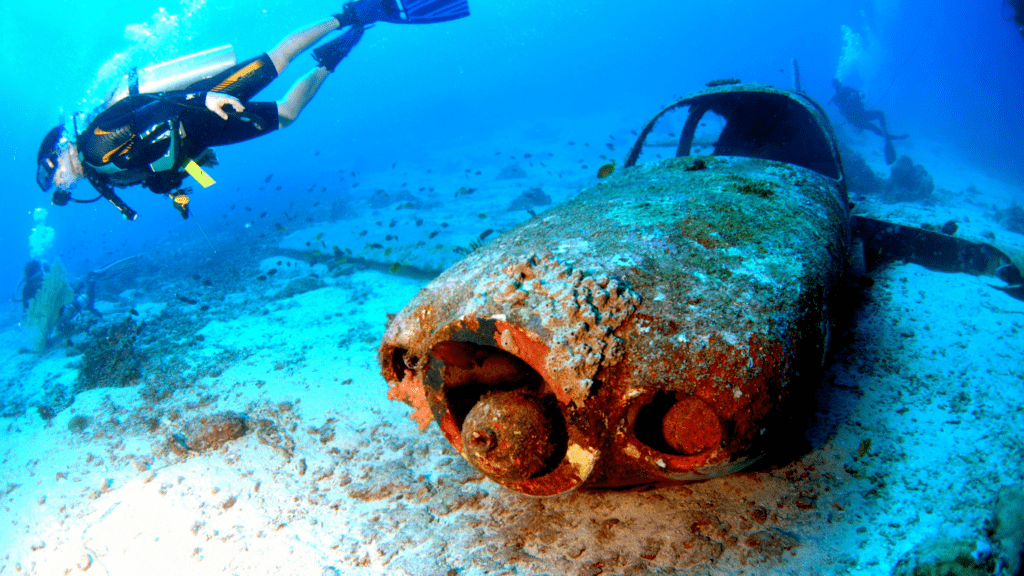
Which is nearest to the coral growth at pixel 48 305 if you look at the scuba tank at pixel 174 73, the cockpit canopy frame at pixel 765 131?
the scuba tank at pixel 174 73

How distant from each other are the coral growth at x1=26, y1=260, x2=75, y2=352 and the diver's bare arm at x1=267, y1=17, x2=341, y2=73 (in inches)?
317

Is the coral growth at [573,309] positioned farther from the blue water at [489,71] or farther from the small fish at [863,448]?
the blue water at [489,71]

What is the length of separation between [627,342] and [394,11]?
7163 millimetres

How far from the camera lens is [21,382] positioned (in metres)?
6.75

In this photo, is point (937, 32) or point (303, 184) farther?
point (937, 32)

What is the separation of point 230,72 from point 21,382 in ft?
21.3

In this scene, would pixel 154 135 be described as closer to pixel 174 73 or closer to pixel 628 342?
pixel 174 73

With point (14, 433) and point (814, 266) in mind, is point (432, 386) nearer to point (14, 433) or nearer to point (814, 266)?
point (814, 266)

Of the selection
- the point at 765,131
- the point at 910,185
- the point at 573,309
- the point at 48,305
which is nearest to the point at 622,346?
the point at 573,309

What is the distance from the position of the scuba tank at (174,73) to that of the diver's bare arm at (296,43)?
50cm

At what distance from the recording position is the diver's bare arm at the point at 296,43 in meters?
5.29

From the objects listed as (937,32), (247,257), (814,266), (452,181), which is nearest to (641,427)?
(814,266)

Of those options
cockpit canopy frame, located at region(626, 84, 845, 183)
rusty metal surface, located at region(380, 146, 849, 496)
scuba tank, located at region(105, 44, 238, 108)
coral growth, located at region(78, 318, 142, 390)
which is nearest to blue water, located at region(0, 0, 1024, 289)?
scuba tank, located at region(105, 44, 238, 108)

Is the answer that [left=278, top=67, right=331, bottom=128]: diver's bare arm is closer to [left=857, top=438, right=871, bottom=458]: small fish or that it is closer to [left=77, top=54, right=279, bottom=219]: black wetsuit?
[left=77, top=54, right=279, bottom=219]: black wetsuit
